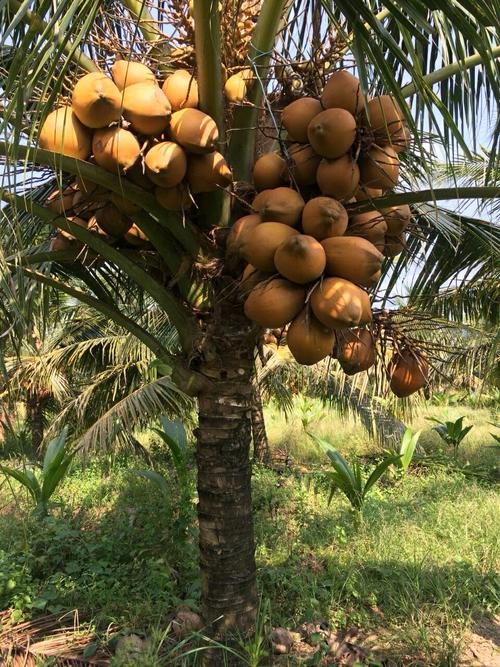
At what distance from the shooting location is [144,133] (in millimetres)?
1589

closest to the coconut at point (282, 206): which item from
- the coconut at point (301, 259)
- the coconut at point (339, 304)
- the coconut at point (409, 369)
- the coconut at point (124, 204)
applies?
the coconut at point (301, 259)

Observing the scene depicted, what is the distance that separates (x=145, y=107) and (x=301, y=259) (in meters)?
0.62

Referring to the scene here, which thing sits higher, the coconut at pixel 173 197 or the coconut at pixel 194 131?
the coconut at pixel 194 131

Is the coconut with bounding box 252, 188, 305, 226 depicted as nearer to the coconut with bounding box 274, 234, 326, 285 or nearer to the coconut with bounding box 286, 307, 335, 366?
the coconut with bounding box 274, 234, 326, 285

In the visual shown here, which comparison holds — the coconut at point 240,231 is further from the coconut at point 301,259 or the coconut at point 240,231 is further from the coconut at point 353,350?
the coconut at point 353,350

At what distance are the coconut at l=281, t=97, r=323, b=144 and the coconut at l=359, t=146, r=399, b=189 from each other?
0.19 metres

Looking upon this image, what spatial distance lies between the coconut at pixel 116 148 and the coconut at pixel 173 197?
14 cm

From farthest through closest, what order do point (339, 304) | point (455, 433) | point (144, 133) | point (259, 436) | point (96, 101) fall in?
1. point (455, 433)
2. point (259, 436)
3. point (144, 133)
4. point (96, 101)
5. point (339, 304)

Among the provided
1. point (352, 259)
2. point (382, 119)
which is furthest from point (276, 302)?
point (382, 119)

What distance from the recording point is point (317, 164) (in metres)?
1.62

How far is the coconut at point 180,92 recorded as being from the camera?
1687 mm

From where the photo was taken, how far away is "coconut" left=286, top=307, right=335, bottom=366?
1.44 m

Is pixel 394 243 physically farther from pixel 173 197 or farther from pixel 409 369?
pixel 173 197

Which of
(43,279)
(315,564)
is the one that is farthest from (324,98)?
(315,564)
